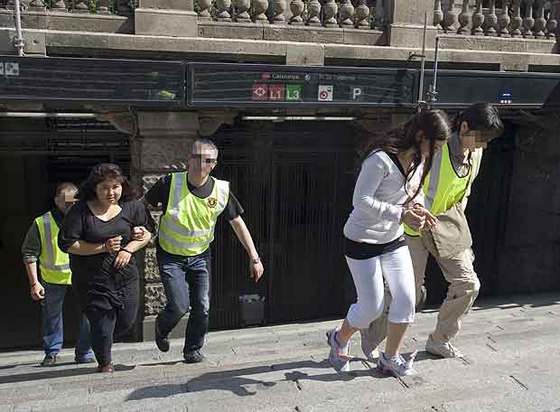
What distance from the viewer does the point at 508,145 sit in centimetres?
798

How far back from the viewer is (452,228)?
376 cm

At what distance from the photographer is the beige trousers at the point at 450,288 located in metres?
3.76

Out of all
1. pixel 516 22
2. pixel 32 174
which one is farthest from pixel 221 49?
pixel 516 22

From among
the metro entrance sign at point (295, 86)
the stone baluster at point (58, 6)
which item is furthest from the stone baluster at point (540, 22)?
the stone baluster at point (58, 6)

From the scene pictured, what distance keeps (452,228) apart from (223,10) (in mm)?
3294

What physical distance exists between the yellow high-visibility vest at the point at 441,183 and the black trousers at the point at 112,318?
181cm

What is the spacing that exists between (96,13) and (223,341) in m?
3.25

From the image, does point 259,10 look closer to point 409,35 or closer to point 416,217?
point 409,35

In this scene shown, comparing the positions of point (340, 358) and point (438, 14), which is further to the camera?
point (438, 14)

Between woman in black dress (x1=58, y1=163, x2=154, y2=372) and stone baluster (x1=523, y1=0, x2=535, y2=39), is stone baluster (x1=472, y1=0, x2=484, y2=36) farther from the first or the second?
woman in black dress (x1=58, y1=163, x2=154, y2=372)

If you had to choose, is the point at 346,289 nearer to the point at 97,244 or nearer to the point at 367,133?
the point at 367,133

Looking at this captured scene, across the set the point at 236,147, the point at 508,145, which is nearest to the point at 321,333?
the point at 236,147

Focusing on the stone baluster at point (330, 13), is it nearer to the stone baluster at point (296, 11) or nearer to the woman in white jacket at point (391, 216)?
the stone baluster at point (296, 11)

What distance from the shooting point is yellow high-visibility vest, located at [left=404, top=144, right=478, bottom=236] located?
11.9ft
